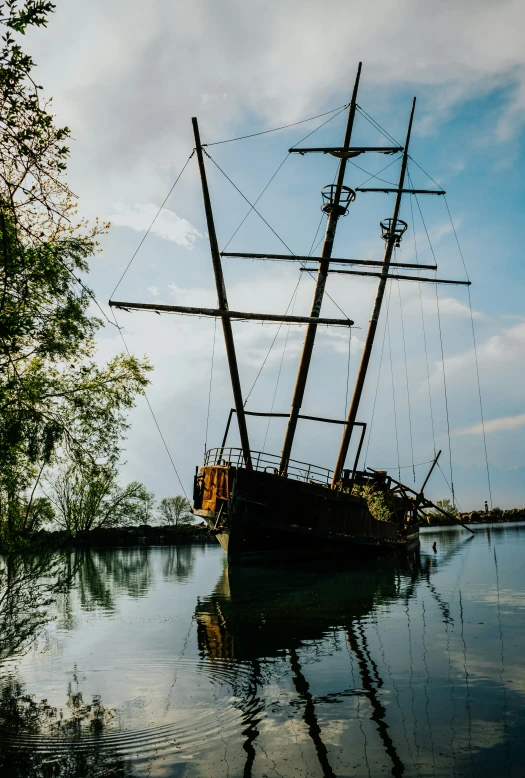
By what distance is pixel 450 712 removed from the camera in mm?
7211

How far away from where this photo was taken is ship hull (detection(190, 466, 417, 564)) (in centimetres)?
2255

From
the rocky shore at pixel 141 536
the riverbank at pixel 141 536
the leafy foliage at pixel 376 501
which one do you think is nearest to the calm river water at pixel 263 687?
the leafy foliage at pixel 376 501

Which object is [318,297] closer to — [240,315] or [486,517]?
[240,315]

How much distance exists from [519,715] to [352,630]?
5.47m

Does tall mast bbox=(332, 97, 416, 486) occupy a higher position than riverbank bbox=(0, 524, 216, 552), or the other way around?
tall mast bbox=(332, 97, 416, 486)

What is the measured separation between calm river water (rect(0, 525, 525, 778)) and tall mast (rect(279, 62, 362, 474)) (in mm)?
9838

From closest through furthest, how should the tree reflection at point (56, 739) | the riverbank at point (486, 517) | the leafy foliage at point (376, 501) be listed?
the tree reflection at point (56, 739), the leafy foliage at point (376, 501), the riverbank at point (486, 517)

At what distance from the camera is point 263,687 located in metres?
8.34

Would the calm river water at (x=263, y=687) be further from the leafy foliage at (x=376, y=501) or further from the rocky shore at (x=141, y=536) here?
the rocky shore at (x=141, y=536)

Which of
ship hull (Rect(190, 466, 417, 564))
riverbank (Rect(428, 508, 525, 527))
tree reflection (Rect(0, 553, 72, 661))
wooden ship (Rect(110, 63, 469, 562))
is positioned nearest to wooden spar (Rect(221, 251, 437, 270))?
wooden ship (Rect(110, 63, 469, 562))

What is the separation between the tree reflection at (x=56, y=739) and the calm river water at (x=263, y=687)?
2cm

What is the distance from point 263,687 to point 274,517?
1456 cm

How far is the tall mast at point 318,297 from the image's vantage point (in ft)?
83.3

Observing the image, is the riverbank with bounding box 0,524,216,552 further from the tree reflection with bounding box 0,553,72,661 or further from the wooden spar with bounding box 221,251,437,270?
the tree reflection with bounding box 0,553,72,661
